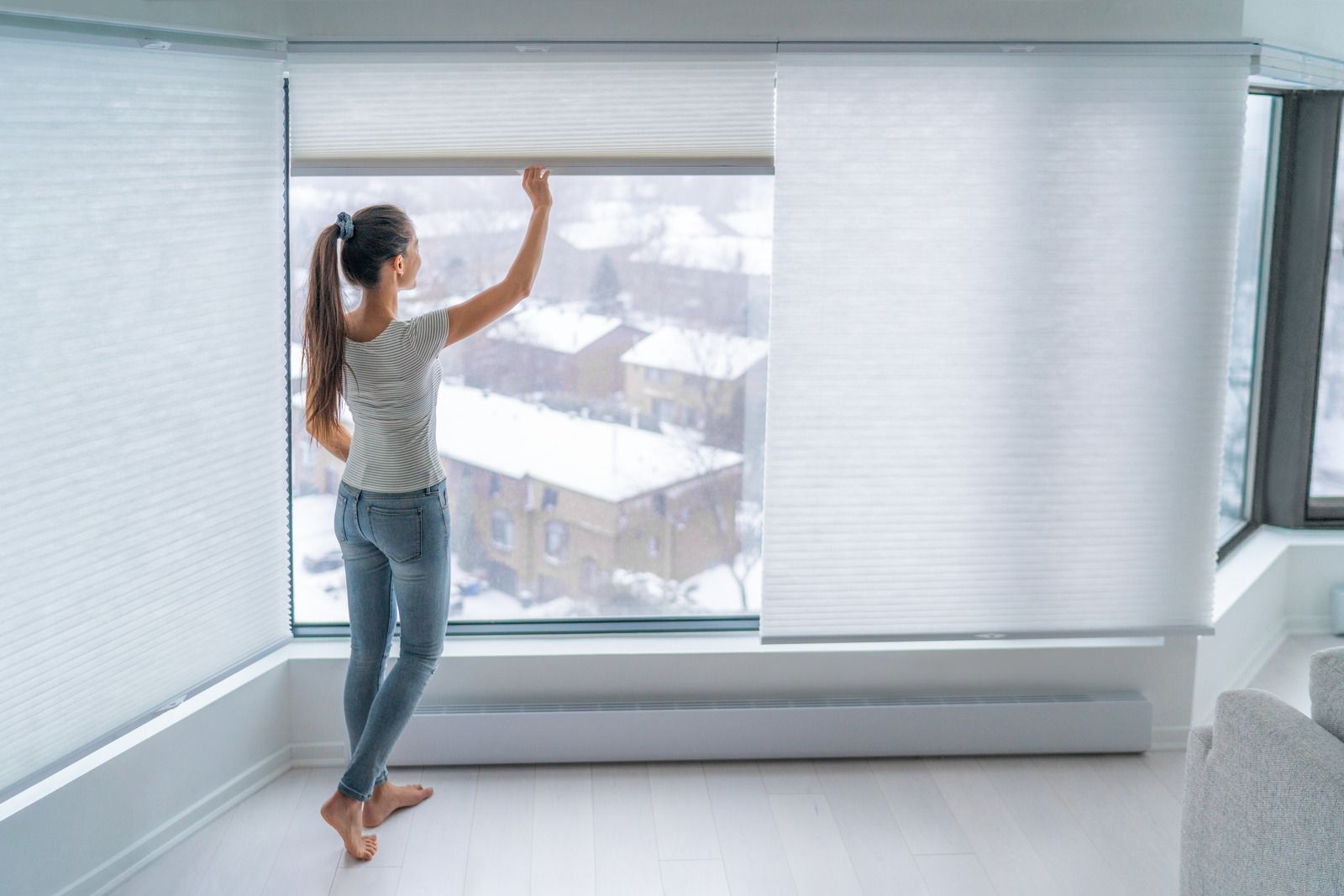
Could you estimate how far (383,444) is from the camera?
2732mm

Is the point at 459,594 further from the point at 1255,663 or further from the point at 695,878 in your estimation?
the point at 1255,663

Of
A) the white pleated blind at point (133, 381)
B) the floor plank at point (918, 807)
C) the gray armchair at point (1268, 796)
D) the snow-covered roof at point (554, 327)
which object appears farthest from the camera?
the snow-covered roof at point (554, 327)

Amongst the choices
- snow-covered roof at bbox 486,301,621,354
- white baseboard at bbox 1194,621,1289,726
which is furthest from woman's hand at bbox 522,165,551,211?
white baseboard at bbox 1194,621,1289,726

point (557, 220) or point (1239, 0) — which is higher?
point (1239, 0)

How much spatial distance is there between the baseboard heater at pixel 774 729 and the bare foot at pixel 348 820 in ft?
1.43

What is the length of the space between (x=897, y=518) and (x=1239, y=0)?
176 centimetres

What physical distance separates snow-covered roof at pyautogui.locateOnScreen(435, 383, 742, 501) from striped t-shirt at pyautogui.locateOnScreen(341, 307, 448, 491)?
625mm

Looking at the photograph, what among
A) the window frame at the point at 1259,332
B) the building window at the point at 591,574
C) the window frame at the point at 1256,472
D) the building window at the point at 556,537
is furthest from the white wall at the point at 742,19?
the building window at the point at 591,574

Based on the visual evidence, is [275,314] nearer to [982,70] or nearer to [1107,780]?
[982,70]

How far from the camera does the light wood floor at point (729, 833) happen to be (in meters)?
2.79

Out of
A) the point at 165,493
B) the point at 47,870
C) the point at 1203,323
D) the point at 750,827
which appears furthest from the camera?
the point at 1203,323

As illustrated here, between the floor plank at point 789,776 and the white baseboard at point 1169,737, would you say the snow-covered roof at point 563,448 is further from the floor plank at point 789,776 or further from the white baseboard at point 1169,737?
the white baseboard at point 1169,737

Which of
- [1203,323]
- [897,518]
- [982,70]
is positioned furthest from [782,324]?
[1203,323]

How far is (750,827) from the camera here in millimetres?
3055
